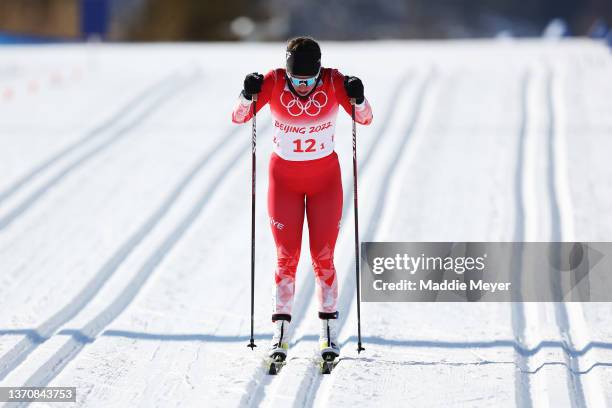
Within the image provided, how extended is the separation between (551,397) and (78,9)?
79.7 feet

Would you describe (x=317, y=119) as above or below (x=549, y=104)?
below

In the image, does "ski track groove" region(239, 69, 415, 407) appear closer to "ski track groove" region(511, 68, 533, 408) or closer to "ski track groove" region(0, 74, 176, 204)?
"ski track groove" region(511, 68, 533, 408)

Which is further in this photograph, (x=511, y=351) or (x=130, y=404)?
(x=511, y=351)

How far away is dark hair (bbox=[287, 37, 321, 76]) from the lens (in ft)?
18.9

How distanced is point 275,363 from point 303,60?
196 cm

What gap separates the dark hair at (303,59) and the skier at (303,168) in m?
0.02

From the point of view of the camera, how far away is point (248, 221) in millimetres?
9766

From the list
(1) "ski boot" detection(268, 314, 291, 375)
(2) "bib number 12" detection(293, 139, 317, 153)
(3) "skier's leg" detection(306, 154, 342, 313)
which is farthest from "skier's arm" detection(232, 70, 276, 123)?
(1) "ski boot" detection(268, 314, 291, 375)

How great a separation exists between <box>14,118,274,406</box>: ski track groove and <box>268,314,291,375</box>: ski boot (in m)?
1.40

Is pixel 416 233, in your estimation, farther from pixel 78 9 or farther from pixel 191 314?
pixel 78 9

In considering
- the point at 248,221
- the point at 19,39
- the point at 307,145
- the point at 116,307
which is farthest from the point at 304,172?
the point at 19,39

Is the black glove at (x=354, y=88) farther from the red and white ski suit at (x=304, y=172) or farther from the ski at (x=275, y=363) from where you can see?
the ski at (x=275, y=363)

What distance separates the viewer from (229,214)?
10062 millimetres

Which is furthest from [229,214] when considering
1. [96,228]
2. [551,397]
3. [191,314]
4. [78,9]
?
[78,9]
